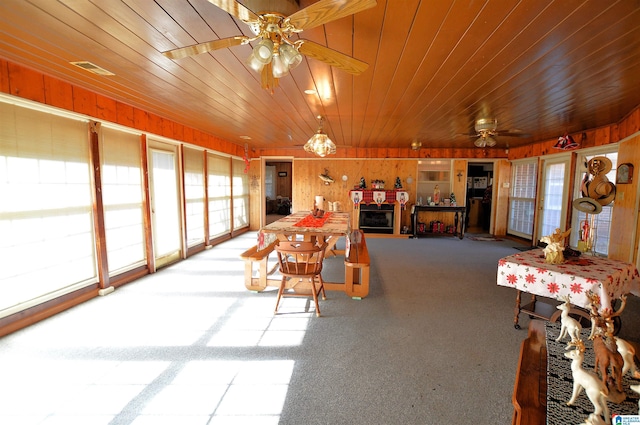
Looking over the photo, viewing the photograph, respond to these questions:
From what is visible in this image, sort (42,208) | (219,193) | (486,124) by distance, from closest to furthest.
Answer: (42,208)
(486,124)
(219,193)

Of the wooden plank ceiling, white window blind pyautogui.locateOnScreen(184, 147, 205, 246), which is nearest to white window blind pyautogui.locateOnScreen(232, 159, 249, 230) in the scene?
white window blind pyautogui.locateOnScreen(184, 147, 205, 246)

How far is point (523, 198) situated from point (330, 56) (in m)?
7.11

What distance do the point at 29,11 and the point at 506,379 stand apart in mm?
3765

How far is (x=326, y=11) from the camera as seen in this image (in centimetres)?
119

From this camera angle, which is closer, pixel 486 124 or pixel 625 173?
pixel 625 173

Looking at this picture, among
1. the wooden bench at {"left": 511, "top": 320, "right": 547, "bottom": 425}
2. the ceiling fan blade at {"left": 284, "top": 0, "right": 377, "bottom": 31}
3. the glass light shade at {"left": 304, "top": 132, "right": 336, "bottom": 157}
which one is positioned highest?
the ceiling fan blade at {"left": 284, "top": 0, "right": 377, "bottom": 31}

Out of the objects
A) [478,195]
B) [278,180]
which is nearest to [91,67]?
[478,195]

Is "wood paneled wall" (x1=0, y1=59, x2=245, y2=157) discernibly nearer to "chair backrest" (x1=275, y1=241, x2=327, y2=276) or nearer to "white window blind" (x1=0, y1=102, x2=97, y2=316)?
"white window blind" (x1=0, y1=102, x2=97, y2=316)

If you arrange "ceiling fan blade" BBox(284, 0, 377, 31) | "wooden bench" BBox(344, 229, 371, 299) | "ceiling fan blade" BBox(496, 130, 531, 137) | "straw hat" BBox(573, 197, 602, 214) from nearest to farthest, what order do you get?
"ceiling fan blade" BBox(284, 0, 377, 31), "straw hat" BBox(573, 197, 602, 214), "wooden bench" BBox(344, 229, 371, 299), "ceiling fan blade" BBox(496, 130, 531, 137)

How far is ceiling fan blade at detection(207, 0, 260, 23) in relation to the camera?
1151 mm

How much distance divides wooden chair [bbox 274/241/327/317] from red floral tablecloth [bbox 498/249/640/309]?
1.69m

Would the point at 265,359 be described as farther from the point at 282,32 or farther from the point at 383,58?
the point at 383,58

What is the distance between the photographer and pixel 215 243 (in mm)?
6008

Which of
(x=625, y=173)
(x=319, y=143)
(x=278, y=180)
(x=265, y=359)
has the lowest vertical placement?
(x=265, y=359)
